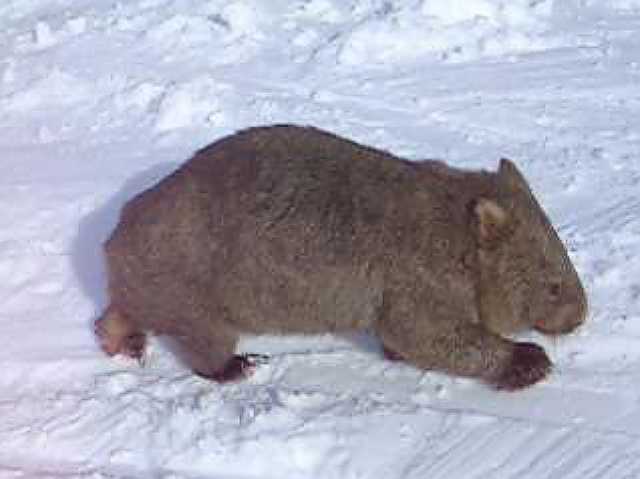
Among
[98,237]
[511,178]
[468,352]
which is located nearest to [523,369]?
[468,352]

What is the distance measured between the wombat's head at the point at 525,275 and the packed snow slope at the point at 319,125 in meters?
0.26

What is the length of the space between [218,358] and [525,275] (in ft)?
3.97

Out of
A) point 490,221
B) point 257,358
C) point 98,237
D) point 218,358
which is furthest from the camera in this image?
point 98,237

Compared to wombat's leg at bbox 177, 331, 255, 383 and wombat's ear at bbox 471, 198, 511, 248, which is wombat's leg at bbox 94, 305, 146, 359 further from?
wombat's ear at bbox 471, 198, 511, 248

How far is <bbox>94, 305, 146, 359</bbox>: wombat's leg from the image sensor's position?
5496 millimetres

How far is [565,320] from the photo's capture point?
518 cm

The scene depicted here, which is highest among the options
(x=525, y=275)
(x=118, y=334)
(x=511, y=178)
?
(x=511, y=178)

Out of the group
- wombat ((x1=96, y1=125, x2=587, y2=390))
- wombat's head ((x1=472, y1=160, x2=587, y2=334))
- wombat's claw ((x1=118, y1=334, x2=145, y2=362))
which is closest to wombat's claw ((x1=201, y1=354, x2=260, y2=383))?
wombat ((x1=96, y1=125, x2=587, y2=390))

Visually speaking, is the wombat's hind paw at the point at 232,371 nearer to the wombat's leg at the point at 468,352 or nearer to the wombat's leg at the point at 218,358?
the wombat's leg at the point at 218,358

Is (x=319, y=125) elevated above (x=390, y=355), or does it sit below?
above

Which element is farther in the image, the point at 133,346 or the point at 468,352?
the point at 133,346

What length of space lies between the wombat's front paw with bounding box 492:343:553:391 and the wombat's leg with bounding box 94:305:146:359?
1.42m

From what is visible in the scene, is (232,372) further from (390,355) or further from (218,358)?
(390,355)

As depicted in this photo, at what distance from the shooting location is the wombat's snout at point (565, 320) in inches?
203
